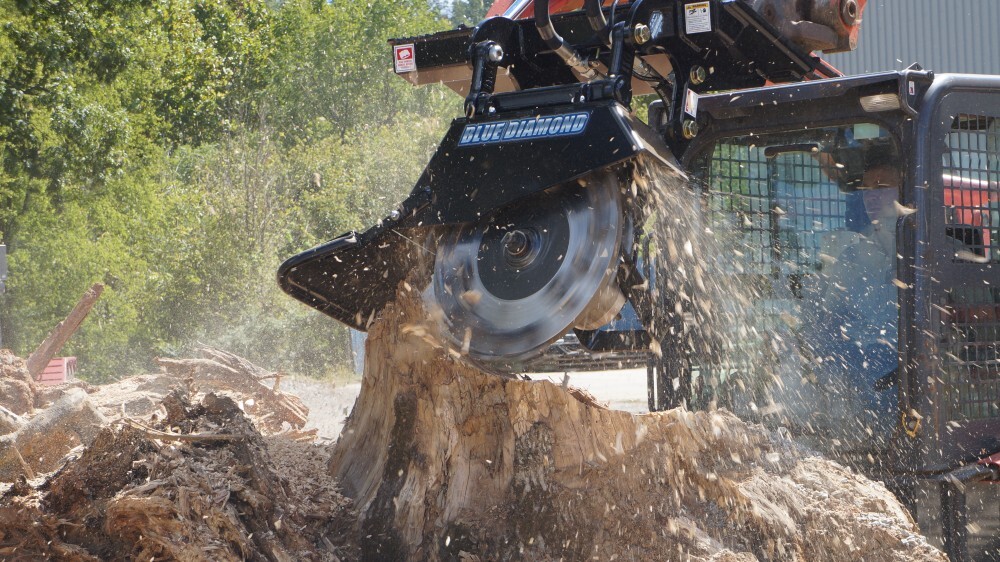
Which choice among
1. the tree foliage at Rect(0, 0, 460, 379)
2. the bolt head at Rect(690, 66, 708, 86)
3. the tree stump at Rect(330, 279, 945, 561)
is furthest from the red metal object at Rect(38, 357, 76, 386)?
the bolt head at Rect(690, 66, 708, 86)

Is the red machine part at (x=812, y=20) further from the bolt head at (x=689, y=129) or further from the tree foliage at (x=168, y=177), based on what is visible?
the tree foliage at (x=168, y=177)

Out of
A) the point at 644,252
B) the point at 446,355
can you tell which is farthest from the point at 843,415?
the point at 446,355

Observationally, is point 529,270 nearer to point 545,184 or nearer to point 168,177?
point 545,184

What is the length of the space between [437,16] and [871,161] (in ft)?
105

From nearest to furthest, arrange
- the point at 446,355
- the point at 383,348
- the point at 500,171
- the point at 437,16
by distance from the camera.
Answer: the point at 500,171 → the point at 446,355 → the point at 383,348 → the point at 437,16

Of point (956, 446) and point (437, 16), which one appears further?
point (437, 16)

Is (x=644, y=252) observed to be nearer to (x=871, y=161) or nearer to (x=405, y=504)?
(x=871, y=161)

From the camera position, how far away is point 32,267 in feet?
46.6

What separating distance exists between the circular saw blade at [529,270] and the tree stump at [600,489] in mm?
173

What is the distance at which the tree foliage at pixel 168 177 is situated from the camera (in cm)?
1237

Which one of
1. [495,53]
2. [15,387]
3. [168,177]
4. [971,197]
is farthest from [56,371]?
[971,197]

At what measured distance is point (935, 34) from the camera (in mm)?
16375

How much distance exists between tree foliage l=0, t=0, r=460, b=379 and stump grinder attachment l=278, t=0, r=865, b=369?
4445 millimetres

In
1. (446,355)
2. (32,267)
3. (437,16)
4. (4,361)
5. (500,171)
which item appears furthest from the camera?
(437,16)
